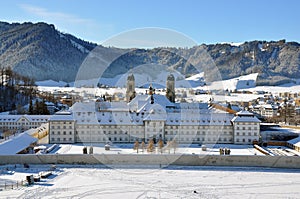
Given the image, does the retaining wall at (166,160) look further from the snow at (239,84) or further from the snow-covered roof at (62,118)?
the snow at (239,84)

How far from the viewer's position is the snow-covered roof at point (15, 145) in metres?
18.7

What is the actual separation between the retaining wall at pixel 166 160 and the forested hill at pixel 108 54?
286ft

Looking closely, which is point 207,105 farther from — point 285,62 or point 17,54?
point 285,62

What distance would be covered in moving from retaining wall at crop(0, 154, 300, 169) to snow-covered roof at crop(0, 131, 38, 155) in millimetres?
1597

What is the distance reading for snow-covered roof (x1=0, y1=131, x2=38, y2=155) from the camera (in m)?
18.7

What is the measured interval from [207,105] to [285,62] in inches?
4293

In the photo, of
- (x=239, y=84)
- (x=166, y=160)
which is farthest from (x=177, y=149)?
(x=239, y=84)

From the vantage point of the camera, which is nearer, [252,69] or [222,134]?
[222,134]

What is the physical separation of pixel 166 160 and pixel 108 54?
419 ft

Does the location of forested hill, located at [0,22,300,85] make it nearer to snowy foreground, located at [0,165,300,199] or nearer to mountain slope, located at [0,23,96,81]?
mountain slope, located at [0,23,96,81]

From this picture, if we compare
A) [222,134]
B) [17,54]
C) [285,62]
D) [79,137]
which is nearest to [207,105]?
[222,134]

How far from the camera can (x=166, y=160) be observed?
697 inches

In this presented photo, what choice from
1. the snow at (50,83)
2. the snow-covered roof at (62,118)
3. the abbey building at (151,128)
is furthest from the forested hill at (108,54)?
the abbey building at (151,128)

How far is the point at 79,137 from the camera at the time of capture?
25.0 meters
